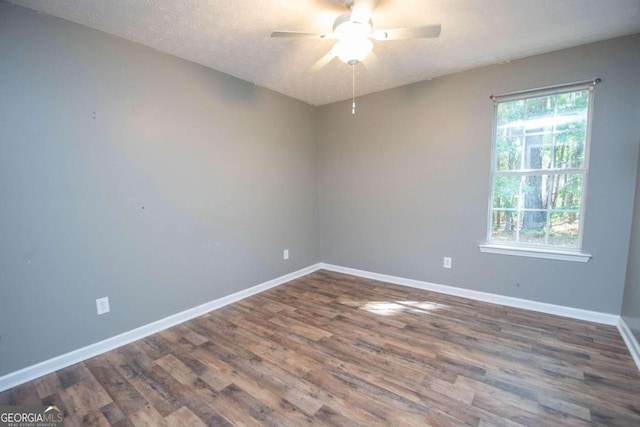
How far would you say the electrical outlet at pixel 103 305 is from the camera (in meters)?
2.07

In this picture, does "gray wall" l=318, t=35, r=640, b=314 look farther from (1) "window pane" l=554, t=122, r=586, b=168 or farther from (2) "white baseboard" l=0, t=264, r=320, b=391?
(2) "white baseboard" l=0, t=264, r=320, b=391

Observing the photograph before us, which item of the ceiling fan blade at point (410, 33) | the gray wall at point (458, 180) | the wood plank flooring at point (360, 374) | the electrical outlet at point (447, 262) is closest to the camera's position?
the wood plank flooring at point (360, 374)

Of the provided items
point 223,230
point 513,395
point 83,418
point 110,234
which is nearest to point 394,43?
point 223,230

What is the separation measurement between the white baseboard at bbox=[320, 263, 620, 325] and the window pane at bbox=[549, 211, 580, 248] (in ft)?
1.96

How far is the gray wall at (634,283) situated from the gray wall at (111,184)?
130 inches

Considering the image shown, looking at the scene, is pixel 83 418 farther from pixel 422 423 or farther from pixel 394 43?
pixel 394 43

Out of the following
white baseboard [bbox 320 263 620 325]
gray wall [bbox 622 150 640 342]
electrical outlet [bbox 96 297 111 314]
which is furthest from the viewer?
white baseboard [bbox 320 263 620 325]

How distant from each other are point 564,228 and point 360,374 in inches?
91.2

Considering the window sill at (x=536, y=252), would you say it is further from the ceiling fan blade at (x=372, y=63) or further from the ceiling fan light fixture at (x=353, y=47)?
the ceiling fan light fixture at (x=353, y=47)

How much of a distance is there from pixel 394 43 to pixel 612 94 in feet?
6.04

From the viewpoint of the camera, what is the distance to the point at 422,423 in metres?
1.41

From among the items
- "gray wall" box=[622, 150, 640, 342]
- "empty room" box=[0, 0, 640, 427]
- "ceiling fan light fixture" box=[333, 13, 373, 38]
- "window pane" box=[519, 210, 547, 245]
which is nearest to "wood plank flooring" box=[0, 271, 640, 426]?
"empty room" box=[0, 0, 640, 427]

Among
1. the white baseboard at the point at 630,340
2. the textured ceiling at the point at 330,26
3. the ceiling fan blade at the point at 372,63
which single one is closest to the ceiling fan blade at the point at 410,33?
the textured ceiling at the point at 330,26

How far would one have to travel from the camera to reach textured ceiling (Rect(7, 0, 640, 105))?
1.77 meters
